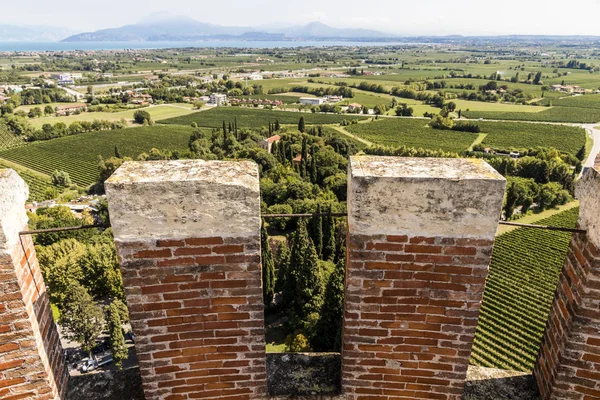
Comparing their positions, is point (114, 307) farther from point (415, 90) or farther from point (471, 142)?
point (415, 90)

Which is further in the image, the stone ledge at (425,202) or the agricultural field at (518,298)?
the agricultural field at (518,298)

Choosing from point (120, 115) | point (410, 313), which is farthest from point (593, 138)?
point (120, 115)

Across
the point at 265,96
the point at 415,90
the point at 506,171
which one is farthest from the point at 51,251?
the point at 415,90

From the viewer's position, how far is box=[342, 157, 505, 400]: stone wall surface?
111 inches

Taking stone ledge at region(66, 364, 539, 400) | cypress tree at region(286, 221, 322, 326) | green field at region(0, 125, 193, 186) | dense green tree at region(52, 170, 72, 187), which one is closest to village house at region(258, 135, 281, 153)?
green field at region(0, 125, 193, 186)

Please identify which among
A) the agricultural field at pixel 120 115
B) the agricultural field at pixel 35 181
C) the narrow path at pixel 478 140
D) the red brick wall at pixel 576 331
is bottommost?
the narrow path at pixel 478 140

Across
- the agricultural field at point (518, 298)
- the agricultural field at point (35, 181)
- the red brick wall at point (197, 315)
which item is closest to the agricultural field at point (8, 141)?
the agricultural field at point (35, 181)

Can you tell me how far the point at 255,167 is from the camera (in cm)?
320

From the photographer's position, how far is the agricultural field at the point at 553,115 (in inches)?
3698

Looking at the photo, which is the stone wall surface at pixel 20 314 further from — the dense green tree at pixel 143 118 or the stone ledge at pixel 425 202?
the dense green tree at pixel 143 118

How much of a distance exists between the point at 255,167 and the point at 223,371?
5.73 feet

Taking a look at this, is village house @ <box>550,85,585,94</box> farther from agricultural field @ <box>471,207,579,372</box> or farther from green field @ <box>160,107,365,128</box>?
agricultural field @ <box>471,207,579,372</box>

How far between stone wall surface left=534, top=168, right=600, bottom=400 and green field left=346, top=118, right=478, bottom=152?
75005mm

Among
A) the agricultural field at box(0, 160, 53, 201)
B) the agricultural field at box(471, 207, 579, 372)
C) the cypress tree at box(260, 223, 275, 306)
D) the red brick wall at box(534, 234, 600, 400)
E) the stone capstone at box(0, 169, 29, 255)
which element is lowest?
the agricultural field at box(0, 160, 53, 201)
